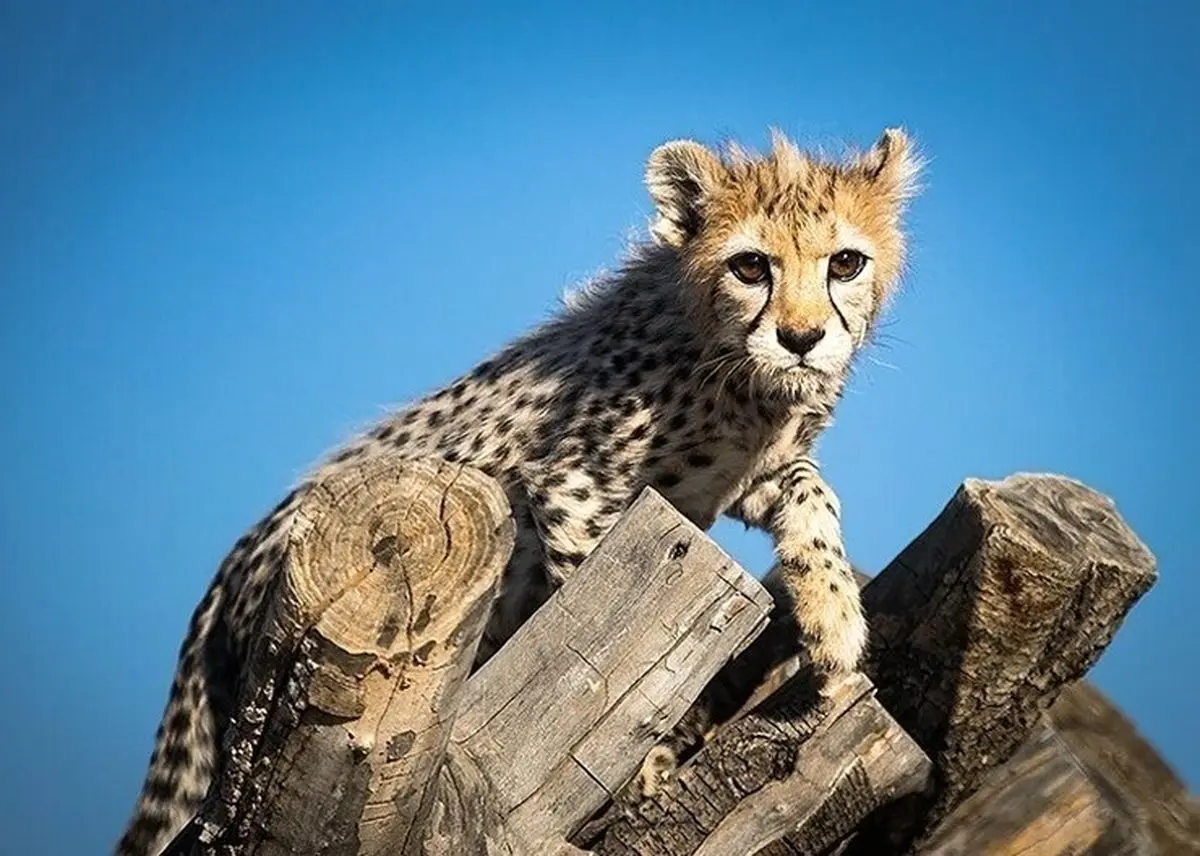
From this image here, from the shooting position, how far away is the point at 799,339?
4945 mm

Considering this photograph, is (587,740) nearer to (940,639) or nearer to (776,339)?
(940,639)

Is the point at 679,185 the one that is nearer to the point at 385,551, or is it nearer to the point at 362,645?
the point at 385,551

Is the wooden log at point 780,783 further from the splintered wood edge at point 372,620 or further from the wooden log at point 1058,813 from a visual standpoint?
the splintered wood edge at point 372,620

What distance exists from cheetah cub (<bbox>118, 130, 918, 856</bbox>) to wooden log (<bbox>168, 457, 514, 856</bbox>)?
1.89m

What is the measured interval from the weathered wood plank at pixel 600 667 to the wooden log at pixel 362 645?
59 cm

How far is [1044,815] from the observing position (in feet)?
15.6

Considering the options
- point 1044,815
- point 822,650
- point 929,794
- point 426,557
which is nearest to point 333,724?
point 426,557

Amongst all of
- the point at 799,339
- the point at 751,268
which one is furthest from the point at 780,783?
the point at 751,268

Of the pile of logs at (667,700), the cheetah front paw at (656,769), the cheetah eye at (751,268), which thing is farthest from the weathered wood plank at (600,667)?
the cheetah eye at (751,268)

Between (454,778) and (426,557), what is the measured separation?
0.81 meters

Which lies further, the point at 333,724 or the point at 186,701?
the point at 186,701

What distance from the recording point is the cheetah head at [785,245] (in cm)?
504

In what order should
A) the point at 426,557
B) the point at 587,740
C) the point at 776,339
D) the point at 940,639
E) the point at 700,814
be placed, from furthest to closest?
the point at 776,339
the point at 940,639
the point at 700,814
the point at 587,740
the point at 426,557

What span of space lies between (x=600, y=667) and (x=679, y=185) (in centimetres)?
249
